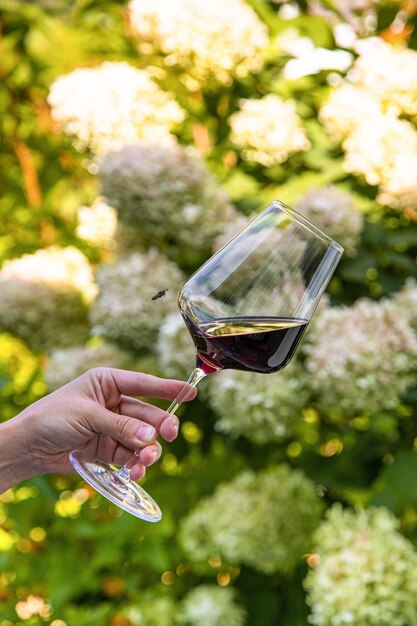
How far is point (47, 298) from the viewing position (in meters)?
2.06

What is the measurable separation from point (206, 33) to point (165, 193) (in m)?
0.54

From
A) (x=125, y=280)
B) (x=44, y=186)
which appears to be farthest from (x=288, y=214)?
(x=44, y=186)

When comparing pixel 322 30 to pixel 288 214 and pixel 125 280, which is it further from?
pixel 288 214

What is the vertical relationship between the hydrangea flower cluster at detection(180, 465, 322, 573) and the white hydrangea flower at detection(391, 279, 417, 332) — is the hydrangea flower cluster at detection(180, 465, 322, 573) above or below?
below

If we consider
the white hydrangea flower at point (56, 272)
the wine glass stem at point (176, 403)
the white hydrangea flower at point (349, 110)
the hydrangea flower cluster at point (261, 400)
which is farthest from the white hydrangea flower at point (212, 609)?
the white hydrangea flower at point (349, 110)

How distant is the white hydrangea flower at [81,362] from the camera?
1.92m

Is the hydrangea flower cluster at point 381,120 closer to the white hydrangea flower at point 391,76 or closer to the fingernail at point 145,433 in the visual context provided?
the white hydrangea flower at point 391,76

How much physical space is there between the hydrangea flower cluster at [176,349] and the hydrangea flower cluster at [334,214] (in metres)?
0.35

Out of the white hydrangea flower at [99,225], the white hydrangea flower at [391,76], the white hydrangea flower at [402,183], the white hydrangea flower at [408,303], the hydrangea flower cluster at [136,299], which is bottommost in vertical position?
the white hydrangea flower at [99,225]

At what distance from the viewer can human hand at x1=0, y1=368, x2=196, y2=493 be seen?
1.14 m

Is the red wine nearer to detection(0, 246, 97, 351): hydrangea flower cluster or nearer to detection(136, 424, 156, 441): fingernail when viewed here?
detection(136, 424, 156, 441): fingernail

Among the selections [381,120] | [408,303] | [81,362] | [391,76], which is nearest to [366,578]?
[408,303]

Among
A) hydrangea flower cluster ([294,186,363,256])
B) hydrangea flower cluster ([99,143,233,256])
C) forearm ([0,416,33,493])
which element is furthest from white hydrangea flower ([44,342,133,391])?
forearm ([0,416,33,493])

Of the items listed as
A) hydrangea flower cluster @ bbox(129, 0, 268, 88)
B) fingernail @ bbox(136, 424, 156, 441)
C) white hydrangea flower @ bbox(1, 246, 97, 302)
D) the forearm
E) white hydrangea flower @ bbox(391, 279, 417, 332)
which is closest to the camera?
fingernail @ bbox(136, 424, 156, 441)
